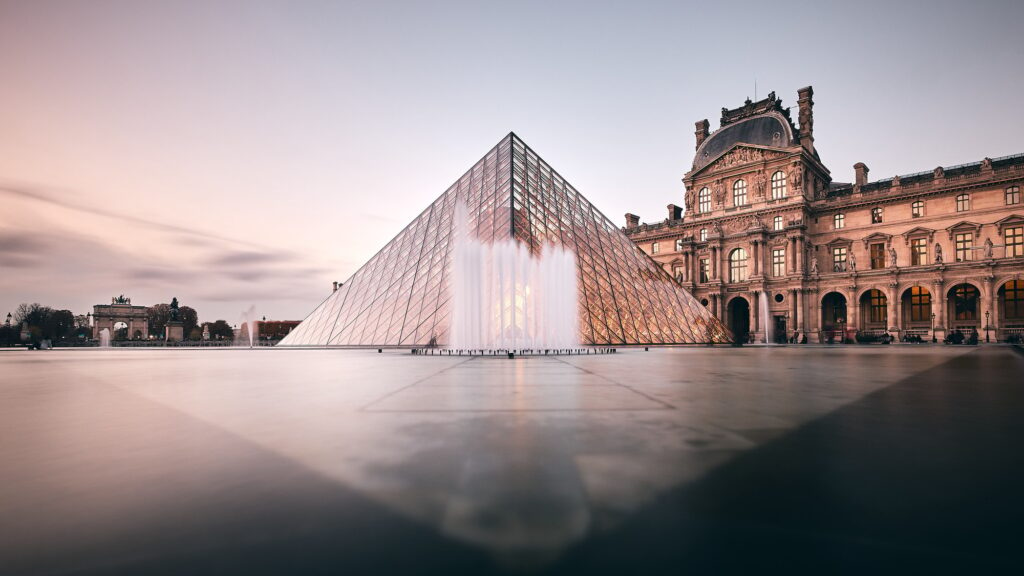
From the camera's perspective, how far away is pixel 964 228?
37438 mm

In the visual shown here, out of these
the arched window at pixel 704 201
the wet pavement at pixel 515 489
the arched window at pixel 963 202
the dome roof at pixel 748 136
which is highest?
the dome roof at pixel 748 136

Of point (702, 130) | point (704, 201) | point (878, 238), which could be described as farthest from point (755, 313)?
point (702, 130)

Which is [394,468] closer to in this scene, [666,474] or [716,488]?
[666,474]

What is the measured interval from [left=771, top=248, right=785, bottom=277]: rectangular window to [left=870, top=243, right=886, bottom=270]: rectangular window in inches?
264

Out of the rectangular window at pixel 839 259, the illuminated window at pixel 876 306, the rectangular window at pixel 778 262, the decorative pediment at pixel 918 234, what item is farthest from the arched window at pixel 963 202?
the rectangular window at pixel 778 262

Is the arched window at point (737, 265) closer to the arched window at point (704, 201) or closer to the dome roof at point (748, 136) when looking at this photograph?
the arched window at point (704, 201)

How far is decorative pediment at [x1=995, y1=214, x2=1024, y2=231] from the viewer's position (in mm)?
35156

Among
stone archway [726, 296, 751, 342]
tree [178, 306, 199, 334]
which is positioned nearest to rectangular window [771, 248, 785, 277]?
stone archway [726, 296, 751, 342]

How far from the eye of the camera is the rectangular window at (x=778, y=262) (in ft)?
146

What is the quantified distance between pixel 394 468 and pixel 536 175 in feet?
85.9

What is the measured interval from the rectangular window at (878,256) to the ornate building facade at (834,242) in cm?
9

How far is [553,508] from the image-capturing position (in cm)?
219

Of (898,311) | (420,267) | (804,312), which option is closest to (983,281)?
(898,311)

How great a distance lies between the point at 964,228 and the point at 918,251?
3210mm
